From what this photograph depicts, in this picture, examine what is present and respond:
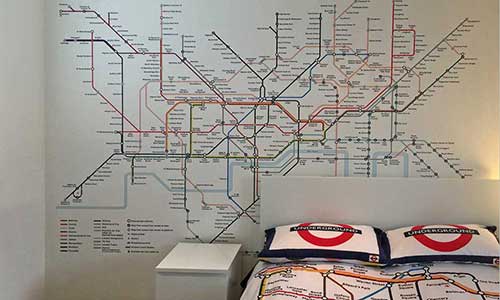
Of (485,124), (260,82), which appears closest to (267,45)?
(260,82)

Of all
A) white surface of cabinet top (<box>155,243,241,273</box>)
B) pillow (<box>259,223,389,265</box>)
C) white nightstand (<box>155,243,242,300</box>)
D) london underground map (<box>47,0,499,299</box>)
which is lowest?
white nightstand (<box>155,243,242,300</box>)

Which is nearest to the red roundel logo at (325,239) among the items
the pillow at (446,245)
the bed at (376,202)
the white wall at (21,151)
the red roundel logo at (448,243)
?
→ the bed at (376,202)

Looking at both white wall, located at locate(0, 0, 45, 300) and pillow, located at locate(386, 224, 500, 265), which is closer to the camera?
pillow, located at locate(386, 224, 500, 265)

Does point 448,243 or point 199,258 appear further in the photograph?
point 199,258

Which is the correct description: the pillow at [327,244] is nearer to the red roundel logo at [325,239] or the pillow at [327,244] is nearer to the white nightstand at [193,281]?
the red roundel logo at [325,239]

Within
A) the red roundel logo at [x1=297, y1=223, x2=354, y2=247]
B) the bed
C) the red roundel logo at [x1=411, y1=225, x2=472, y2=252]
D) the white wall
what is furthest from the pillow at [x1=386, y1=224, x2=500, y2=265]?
the white wall

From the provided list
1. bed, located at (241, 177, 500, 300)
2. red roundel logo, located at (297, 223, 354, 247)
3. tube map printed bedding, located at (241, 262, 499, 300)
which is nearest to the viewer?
tube map printed bedding, located at (241, 262, 499, 300)

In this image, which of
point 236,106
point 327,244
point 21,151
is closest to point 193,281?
point 327,244

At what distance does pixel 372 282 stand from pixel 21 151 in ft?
6.60

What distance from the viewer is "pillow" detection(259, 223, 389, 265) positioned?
3613 millimetres

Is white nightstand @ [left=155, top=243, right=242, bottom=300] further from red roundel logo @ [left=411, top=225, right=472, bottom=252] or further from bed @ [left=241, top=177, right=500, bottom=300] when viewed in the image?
red roundel logo @ [left=411, top=225, right=472, bottom=252]

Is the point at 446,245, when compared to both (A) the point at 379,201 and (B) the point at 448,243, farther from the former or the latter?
(A) the point at 379,201

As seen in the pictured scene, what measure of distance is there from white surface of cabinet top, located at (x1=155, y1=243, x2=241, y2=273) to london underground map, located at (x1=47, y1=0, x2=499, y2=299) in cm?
15

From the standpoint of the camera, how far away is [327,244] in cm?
367
